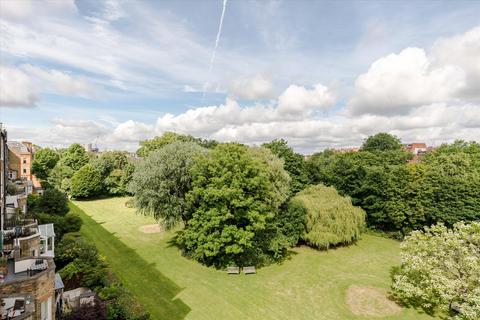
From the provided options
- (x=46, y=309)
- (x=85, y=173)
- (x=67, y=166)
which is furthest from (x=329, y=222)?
(x=67, y=166)

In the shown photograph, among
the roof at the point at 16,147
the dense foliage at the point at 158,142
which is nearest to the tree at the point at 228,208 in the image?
the dense foliage at the point at 158,142

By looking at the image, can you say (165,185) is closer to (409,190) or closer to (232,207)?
(232,207)

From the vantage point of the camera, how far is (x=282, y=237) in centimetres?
2864

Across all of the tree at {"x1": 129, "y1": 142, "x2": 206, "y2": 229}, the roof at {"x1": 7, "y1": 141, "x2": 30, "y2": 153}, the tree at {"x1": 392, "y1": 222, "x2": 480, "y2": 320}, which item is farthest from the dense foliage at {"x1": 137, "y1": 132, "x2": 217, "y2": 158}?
the tree at {"x1": 392, "y1": 222, "x2": 480, "y2": 320}

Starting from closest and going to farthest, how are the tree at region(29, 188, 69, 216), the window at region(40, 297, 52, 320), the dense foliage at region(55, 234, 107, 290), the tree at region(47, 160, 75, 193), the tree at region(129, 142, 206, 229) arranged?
the window at region(40, 297, 52, 320) < the dense foliage at region(55, 234, 107, 290) < the tree at region(129, 142, 206, 229) < the tree at region(29, 188, 69, 216) < the tree at region(47, 160, 75, 193)

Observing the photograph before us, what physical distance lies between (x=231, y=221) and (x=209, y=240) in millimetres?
2600

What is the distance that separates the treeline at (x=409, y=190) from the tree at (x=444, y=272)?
14.9 m

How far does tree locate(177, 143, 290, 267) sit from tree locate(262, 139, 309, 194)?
1268cm

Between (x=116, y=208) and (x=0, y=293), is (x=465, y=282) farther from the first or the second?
(x=116, y=208)

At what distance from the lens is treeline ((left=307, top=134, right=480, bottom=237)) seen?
33.4 meters

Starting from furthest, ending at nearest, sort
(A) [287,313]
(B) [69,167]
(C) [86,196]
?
(B) [69,167]
(C) [86,196]
(A) [287,313]

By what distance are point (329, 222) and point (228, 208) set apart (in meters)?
12.5

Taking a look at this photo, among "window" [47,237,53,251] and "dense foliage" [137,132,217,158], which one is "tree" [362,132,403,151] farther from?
"window" [47,237,53,251]

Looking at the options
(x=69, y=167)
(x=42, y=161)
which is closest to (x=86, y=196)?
(x=69, y=167)
